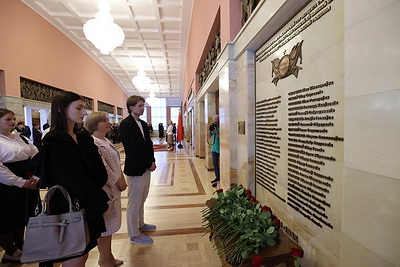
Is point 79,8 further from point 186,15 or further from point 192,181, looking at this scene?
point 192,181

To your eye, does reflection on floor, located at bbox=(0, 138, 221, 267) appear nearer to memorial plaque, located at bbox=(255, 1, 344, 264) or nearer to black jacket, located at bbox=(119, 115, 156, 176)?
black jacket, located at bbox=(119, 115, 156, 176)

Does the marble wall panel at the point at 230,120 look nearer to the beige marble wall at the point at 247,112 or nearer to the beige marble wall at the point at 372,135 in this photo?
the beige marble wall at the point at 247,112

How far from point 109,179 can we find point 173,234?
4.58 feet

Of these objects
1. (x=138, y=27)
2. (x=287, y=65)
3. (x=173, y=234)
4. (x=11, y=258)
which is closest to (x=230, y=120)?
(x=287, y=65)

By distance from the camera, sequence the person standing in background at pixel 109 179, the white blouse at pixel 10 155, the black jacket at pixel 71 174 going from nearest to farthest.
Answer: the black jacket at pixel 71 174 < the person standing in background at pixel 109 179 < the white blouse at pixel 10 155

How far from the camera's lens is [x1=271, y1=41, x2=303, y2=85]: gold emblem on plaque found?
5.63ft

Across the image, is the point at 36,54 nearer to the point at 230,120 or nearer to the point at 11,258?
the point at 11,258

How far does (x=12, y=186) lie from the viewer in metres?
2.20

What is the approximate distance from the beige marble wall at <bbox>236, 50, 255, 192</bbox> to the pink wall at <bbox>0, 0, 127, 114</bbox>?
6314 millimetres

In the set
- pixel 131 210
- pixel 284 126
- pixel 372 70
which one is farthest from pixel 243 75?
pixel 131 210

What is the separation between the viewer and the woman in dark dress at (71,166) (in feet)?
4.18

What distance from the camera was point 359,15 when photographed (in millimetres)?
944

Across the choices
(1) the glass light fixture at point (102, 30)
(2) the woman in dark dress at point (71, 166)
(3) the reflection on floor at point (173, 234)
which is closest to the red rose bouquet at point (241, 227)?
(3) the reflection on floor at point (173, 234)

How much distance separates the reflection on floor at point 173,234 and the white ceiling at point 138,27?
247 inches
